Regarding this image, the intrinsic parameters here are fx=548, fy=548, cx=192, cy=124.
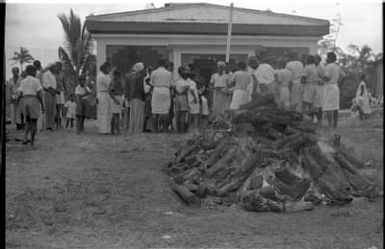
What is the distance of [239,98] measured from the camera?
16.3ft

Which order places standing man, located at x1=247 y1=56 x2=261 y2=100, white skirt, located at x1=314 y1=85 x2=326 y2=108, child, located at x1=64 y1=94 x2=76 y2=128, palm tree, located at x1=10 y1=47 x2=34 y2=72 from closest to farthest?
palm tree, located at x1=10 y1=47 x2=34 y2=72 → standing man, located at x1=247 y1=56 x2=261 y2=100 → white skirt, located at x1=314 y1=85 x2=326 y2=108 → child, located at x1=64 y1=94 x2=76 y2=128

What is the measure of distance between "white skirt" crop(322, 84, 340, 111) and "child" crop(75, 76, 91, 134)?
2.27m

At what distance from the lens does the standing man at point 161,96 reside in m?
5.11

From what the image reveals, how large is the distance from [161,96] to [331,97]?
5.61 ft

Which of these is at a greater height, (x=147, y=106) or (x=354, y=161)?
(x=147, y=106)

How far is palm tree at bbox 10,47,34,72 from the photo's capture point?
4045 millimetres

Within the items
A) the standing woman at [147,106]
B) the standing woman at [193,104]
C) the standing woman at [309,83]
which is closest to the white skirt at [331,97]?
the standing woman at [309,83]

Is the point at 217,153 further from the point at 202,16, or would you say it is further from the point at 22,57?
the point at 22,57

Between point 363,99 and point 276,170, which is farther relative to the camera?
point 276,170

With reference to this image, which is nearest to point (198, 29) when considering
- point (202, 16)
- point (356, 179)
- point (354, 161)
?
point (202, 16)

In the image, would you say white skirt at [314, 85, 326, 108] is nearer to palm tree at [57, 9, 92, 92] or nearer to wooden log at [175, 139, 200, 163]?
wooden log at [175, 139, 200, 163]

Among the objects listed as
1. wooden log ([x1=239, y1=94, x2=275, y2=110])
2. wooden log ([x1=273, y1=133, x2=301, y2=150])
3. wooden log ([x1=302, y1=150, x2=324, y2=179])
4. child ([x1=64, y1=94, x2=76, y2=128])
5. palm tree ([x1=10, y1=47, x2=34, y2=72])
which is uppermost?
palm tree ([x1=10, y1=47, x2=34, y2=72])

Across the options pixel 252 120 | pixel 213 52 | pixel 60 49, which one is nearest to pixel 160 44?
pixel 213 52

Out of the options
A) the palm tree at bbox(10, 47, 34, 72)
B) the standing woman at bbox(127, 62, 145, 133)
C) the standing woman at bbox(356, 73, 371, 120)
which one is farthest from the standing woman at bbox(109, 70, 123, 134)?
the standing woman at bbox(356, 73, 371, 120)
